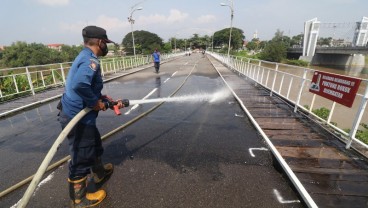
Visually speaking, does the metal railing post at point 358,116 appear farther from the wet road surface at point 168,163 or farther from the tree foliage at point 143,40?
the tree foliage at point 143,40

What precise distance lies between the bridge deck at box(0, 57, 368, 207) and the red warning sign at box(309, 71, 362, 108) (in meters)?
0.96

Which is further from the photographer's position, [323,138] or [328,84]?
[328,84]

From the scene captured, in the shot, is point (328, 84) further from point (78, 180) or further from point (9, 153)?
point (9, 153)

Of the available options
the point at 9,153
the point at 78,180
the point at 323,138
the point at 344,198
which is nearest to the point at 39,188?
the point at 78,180

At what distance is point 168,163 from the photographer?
4387mm

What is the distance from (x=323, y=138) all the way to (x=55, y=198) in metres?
5.81

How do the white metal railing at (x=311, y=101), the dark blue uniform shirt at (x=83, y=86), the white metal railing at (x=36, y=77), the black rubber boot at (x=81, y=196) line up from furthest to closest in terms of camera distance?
the white metal railing at (x=36, y=77)
the white metal railing at (x=311, y=101)
the black rubber boot at (x=81, y=196)
the dark blue uniform shirt at (x=83, y=86)

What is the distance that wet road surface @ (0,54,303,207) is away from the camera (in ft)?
11.1

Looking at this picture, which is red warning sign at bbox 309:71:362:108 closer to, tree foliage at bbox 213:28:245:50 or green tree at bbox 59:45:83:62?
green tree at bbox 59:45:83:62

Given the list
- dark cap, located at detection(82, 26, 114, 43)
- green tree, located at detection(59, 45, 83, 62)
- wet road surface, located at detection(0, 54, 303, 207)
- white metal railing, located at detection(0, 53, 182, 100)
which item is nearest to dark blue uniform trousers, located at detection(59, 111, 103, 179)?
wet road surface, located at detection(0, 54, 303, 207)

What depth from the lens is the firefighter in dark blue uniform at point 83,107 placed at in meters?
2.87

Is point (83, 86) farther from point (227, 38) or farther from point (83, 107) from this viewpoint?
point (227, 38)

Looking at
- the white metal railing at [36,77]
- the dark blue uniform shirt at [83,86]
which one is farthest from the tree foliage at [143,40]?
the dark blue uniform shirt at [83,86]

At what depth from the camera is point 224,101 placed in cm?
962
